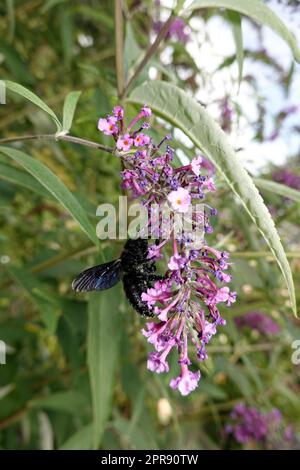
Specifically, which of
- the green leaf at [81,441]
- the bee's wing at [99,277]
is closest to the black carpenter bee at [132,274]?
the bee's wing at [99,277]

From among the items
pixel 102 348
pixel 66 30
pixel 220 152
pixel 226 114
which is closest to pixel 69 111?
pixel 220 152

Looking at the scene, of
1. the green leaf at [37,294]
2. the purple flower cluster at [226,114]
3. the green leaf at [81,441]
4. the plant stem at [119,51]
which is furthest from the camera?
the purple flower cluster at [226,114]

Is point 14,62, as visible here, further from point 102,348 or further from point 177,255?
point 177,255

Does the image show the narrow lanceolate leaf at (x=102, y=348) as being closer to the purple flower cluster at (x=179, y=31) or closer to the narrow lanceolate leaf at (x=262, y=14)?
the narrow lanceolate leaf at (x=262, y=14)

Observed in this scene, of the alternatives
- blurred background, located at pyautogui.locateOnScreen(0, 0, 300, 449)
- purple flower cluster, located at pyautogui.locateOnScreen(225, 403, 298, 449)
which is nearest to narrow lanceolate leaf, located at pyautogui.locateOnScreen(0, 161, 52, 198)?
blurred background, located at pyautogui.locateOnScreen(0, 0, 300, 449)

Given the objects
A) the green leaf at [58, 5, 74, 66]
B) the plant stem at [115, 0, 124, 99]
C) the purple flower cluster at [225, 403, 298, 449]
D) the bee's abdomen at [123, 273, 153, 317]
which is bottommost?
the bee's abdomen at [123, 273, 153, 317]

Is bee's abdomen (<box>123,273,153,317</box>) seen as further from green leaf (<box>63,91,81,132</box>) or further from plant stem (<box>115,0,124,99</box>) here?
plant stem (<box>115,0,124,99</box>)

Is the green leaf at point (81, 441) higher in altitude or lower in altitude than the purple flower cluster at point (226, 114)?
lower
